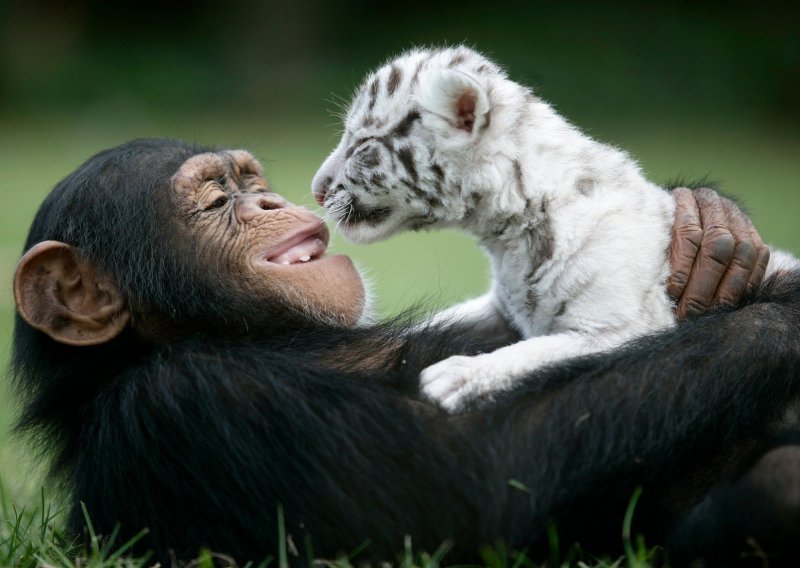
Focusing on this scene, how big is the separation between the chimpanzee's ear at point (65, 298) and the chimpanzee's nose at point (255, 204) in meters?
0.55

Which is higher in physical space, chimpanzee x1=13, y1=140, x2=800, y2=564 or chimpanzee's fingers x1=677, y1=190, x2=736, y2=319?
chimpanzee's fingers x1=677, y1=190, x2=736, y2=319

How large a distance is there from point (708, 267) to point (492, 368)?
0.95m

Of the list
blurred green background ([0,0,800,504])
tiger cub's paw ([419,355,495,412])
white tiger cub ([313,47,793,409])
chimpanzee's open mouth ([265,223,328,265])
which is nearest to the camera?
tiger cub's paw ([419,355,495,412])

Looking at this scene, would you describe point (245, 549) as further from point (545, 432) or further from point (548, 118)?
point (548, 118)

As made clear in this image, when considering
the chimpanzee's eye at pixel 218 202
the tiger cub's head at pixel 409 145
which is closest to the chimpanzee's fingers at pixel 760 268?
the tiger cub's head at pixel 409 145

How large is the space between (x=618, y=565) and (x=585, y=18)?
69.9 feet

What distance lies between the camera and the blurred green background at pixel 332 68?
18703mm

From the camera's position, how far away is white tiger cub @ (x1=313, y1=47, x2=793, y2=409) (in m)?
3.52

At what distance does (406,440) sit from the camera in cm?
319

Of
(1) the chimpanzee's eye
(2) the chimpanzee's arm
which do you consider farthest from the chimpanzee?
(1) the chimpanzee's eye

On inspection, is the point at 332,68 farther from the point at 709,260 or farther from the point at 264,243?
the point at 709,260

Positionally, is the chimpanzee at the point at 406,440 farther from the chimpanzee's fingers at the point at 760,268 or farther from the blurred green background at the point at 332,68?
the blurred green background at the point at 332,68

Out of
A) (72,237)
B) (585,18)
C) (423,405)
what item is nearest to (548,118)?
(423,405)

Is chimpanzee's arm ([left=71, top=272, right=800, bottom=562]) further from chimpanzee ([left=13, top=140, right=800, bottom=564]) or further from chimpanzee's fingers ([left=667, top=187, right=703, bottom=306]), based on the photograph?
chimpanzee's fingers ([left=667, top=187, right=703, bottom=306])
